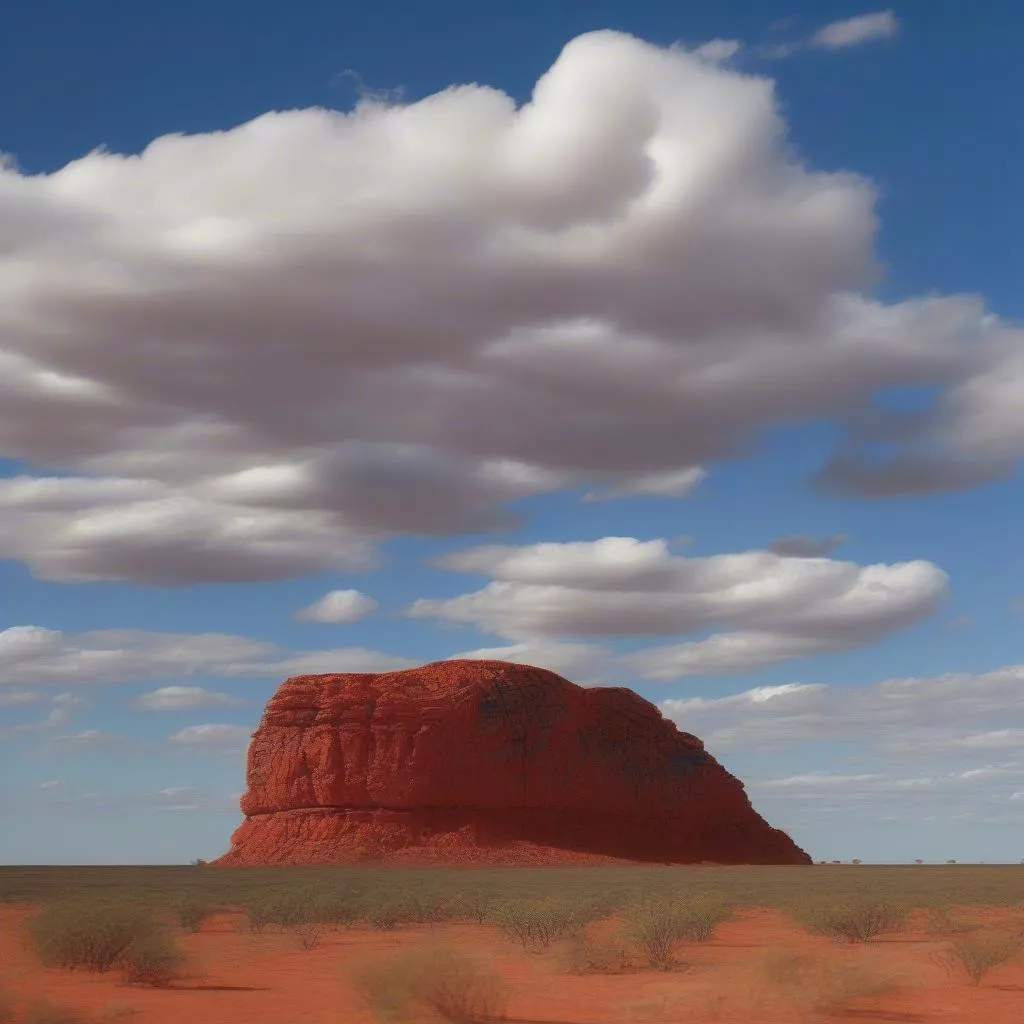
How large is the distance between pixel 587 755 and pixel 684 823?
9937mm

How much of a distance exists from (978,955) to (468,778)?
71.8 meters

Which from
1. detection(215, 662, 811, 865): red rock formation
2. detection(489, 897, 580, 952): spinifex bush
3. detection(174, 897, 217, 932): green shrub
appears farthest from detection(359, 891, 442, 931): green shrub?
detection(215, 662, 811, 865): red rock formation

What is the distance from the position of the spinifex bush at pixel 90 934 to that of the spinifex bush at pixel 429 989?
687 centimetres

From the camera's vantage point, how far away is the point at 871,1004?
1886 cm

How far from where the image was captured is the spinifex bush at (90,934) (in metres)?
22.0

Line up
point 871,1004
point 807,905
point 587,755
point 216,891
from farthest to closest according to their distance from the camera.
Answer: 1. point 587,755
2. point 216,891
3. point 807,905
4. point 871,1004

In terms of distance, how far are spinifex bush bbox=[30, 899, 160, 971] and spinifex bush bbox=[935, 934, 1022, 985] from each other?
44.9 ft

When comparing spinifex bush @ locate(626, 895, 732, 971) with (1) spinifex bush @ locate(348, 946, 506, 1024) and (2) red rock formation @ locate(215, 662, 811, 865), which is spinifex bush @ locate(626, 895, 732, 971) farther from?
(2) red rock formation @ locate(215, 662, 811, 865)

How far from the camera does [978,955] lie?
21828mm

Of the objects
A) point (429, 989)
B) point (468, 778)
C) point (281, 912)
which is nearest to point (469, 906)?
point (281, 912)

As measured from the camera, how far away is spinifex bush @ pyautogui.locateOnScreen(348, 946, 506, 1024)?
53.3 ft

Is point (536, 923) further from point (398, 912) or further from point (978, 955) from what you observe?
point (978, 955)

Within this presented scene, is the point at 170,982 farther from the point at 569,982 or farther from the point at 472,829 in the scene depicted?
the point at 472,829

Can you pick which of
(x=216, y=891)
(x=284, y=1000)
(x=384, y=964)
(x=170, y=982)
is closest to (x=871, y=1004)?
(x=384, y=964)
